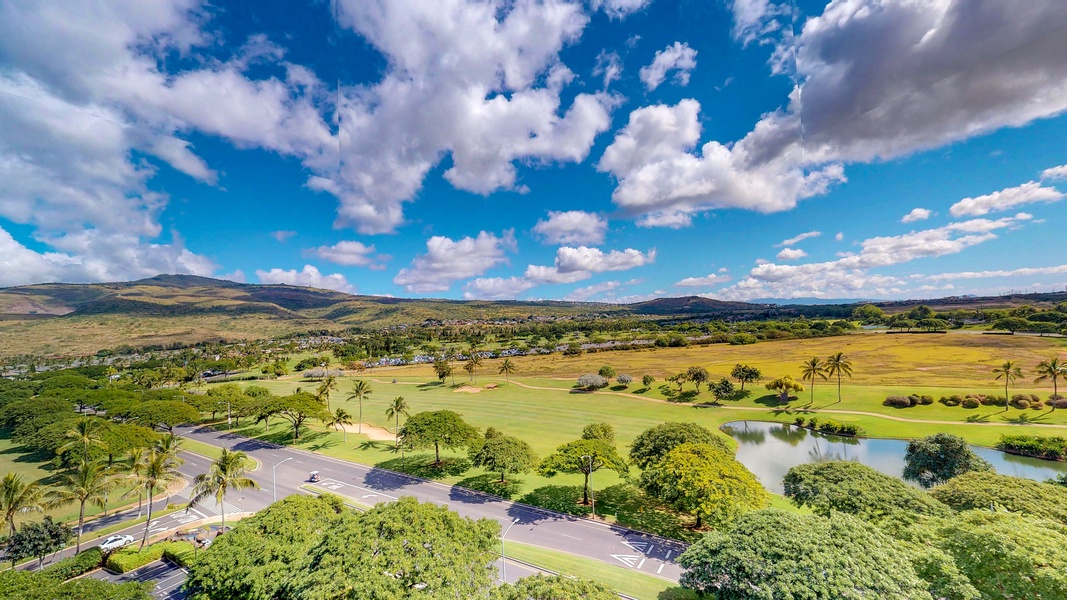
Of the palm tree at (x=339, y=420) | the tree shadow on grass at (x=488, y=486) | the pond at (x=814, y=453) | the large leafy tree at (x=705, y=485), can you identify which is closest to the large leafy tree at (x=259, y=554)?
the tree shadow on grass at (x=488, y=486)

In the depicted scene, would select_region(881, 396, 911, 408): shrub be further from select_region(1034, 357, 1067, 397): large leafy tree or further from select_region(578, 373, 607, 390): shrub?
select_region(578, 373, 607, 390): shrub

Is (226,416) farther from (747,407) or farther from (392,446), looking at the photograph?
(747,407)

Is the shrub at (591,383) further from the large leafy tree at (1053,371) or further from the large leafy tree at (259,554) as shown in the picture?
the large leafy tree at (259,554)

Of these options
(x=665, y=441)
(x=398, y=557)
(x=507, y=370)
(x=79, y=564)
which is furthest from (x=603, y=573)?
(x=507, y=370)

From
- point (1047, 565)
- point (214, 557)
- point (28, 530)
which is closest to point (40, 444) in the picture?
point (28, 530)

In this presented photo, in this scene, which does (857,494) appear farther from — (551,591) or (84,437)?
(84,437)

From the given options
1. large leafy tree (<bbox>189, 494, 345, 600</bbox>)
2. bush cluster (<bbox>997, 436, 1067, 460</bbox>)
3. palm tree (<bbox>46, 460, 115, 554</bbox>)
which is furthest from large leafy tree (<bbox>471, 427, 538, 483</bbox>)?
bush cluster (<bbox>997, 436, 1067, 460</bbox>)

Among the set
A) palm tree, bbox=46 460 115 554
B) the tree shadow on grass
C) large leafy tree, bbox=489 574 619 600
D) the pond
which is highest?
large leafy tree, bbox=489 574 619 600
